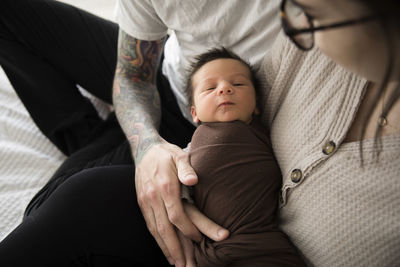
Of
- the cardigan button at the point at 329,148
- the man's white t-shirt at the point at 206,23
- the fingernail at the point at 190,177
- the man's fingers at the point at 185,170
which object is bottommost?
the man's fingers at the point at 185,170

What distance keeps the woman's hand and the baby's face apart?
141mm

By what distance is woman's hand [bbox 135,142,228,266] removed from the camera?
0.68 metres

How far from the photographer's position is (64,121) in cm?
103

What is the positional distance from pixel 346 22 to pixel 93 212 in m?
0.63

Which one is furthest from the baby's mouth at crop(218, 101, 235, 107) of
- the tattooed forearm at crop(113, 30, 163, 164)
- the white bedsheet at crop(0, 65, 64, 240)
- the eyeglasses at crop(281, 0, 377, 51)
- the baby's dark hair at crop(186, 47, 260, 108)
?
the white bedsheet at crop(0, 65, 64, 240)

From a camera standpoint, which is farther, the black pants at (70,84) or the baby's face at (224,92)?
the black pants at (70,84)

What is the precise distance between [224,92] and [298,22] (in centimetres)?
33

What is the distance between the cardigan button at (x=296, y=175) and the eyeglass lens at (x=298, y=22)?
10.4 inches

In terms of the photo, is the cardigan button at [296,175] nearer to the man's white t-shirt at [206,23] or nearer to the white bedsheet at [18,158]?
the man's white t-shirt at [206,23]

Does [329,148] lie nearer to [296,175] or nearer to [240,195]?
[296,175]

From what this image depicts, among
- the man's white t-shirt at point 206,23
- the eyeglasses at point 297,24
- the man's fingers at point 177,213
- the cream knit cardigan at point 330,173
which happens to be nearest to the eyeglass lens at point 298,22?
the eyeglasses at point 297,24

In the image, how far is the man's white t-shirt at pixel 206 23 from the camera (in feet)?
2.52

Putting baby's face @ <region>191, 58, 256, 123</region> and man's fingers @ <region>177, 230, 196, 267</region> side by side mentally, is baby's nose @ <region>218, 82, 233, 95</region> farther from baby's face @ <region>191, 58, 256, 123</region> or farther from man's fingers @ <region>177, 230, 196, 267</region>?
man's fingers @ <region>177, 230, 196, 267</region>

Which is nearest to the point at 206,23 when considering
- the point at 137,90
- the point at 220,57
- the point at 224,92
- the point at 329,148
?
the point at 220,57
